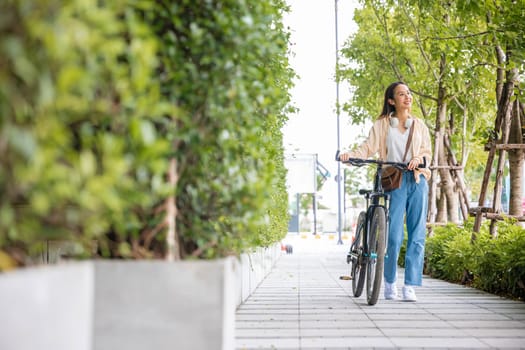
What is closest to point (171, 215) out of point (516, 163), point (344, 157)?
point (344, 157)

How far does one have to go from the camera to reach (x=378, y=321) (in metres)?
4.66

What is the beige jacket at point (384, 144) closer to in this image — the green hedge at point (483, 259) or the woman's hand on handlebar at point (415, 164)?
the woman's hand on handlebar at point (415, 164)

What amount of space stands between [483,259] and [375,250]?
1643mm

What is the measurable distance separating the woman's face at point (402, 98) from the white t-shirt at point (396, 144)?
22 centimetres

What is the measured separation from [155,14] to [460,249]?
19.7ft

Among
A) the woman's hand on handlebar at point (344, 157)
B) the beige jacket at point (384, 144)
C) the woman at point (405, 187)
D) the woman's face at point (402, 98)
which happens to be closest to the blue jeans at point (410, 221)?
the woman at point (405, 187)

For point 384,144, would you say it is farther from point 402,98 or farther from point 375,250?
point 375,250

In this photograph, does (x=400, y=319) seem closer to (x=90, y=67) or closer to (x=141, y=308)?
(x=141, y=308)

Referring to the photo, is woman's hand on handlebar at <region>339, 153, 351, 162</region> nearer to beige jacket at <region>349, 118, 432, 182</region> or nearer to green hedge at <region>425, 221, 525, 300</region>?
beige jacket at <region>349, 118, 432, 182</region>

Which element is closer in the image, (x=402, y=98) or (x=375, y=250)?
(x=375, y=250)

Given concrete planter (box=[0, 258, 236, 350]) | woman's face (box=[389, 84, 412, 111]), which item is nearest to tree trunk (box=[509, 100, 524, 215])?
woman's face (box=[389, 84, 412, 111])

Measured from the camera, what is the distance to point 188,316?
241 cm

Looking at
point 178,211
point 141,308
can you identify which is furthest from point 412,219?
point 141,308

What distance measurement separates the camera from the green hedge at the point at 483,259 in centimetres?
610
